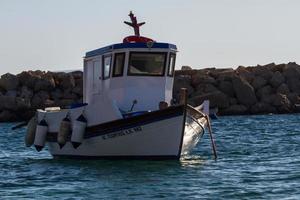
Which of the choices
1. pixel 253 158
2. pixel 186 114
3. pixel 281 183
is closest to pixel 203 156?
pixel 253 158

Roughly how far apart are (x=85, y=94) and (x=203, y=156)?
432 centimetres

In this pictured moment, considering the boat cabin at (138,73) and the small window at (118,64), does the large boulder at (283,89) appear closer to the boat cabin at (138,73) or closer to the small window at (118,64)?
the boat cabin at (138,73)

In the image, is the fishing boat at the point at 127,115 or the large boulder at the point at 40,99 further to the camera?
the large boulder at the point at 40,99

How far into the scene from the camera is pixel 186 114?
852 inches

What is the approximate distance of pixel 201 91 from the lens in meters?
57.9

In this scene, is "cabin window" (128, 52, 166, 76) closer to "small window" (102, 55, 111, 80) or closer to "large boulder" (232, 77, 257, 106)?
"small window" (102, 55, 111, 80)

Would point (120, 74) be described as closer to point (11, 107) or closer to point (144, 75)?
point (144, 75)

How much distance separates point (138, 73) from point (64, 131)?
2.58m

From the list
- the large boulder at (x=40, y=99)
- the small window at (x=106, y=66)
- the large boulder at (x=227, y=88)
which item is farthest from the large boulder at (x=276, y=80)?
the small window at (x=106, y=66)

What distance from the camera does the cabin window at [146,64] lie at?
76.2ft

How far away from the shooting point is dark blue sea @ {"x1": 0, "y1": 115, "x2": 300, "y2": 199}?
1697 cm

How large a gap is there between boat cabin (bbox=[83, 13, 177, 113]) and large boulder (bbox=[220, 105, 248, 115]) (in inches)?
1323

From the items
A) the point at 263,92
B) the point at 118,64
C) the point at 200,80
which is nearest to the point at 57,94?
the point at 200,80

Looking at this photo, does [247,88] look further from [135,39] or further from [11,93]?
[135,39]
